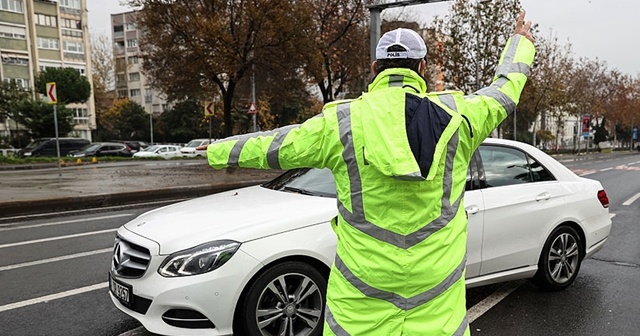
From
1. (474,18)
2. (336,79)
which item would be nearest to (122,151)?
(336,79)

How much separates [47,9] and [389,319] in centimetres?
6397

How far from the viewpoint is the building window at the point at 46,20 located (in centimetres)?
5424

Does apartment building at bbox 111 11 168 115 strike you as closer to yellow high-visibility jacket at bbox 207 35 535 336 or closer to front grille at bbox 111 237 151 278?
front grille at bbox 111 237 151 278

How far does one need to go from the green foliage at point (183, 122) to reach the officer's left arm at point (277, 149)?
54.4 m

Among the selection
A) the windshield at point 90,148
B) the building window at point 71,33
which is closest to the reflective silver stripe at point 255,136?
the windshield at point 90,148

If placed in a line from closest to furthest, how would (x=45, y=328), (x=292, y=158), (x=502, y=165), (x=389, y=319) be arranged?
(x=389, y=319) < (x=292, y=158) < (x=45, y=328) < (x=502, y=165)

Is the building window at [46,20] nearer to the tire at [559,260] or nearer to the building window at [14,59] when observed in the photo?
the building window at [14,59]

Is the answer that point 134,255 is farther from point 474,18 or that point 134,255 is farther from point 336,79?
point 474,18

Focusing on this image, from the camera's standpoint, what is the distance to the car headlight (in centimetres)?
324

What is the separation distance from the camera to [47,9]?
181 feet

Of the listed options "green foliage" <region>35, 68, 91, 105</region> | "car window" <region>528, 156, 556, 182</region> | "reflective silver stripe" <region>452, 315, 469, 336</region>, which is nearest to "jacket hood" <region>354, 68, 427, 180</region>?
"reflective silver stripe" <region>452, 315, 469, 336</region>

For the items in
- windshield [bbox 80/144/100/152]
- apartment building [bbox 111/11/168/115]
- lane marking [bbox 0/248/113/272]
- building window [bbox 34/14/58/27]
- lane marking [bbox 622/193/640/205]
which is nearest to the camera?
lane marking [bbox 0/248/113/272]

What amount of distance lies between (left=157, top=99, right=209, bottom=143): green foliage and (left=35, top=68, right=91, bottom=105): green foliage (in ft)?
30.3

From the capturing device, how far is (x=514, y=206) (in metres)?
4.54
